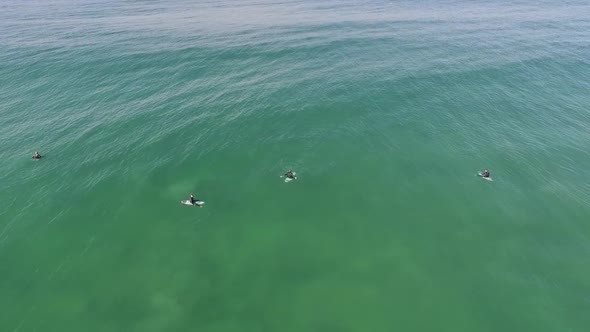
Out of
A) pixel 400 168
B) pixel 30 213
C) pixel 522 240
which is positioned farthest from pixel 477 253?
pixel 30 213

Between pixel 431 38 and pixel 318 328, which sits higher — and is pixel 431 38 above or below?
above

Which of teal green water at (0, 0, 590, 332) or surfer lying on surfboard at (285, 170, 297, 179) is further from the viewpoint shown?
surfer lying on surfboard at (285, 170, 297, 179)

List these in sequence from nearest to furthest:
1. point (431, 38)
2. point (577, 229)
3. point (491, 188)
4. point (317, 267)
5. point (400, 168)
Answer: point (317, 267) → point (577, 229) → point (491, 188) → point (400, 168) → point (431, 38)

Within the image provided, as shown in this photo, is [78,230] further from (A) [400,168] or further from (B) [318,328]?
(A) [400,168]

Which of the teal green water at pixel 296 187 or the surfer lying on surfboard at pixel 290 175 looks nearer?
the teal green water at pixel 296 187

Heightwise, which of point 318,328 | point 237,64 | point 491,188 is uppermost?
point 237,64

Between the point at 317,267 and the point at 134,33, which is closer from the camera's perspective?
the point at 317,267

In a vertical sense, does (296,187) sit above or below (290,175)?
below

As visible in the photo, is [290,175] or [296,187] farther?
[290,175]
